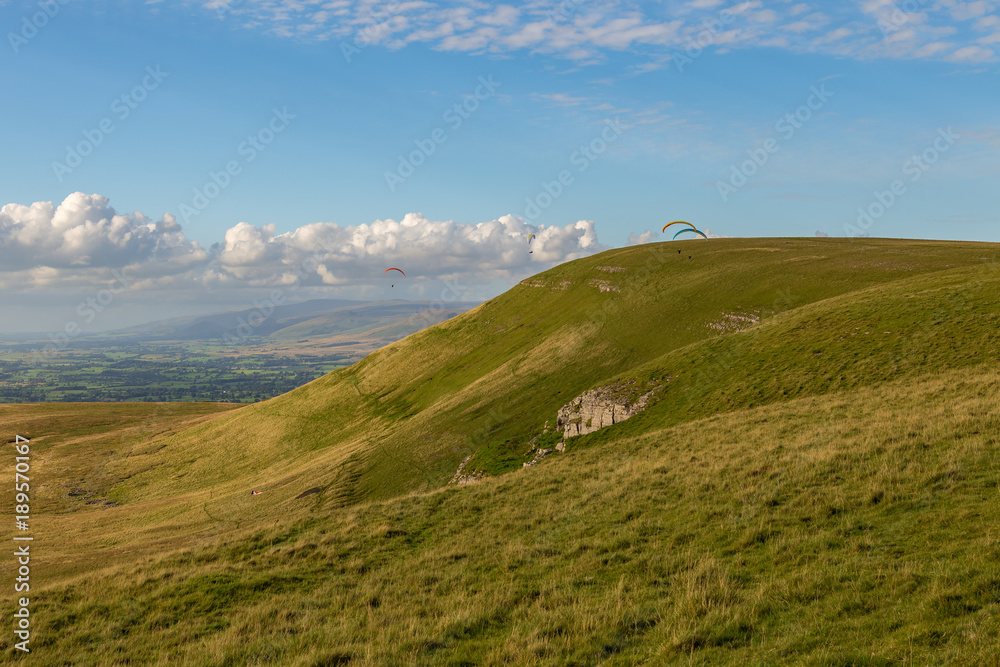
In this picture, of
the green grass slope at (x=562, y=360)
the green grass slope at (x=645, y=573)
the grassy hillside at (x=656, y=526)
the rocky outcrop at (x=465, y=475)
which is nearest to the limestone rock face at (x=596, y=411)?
the grassy hillside at (x=656, y=526)

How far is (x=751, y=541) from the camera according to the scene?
1339 cm

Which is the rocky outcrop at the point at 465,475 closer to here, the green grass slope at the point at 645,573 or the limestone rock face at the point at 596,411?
the limestone rock face at the point at 596,411

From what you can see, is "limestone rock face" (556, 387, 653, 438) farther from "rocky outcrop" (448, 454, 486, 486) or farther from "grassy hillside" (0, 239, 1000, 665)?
"rocky outcrop" (448, 454, 486, 486)

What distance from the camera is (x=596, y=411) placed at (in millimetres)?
40719

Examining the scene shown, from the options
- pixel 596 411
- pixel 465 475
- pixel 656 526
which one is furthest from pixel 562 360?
pixel 656 526

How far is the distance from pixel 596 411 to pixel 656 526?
81.9 feet

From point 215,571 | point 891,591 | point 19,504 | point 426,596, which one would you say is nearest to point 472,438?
point 215,571

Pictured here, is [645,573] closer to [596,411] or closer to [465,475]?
[596,411]

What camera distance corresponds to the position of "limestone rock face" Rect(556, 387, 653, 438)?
39531mm

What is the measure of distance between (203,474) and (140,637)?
5878 cm

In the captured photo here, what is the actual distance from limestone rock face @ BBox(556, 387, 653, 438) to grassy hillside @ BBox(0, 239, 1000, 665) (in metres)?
1.22

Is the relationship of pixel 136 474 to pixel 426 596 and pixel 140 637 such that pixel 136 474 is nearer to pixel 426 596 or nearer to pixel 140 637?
pixel 140 637

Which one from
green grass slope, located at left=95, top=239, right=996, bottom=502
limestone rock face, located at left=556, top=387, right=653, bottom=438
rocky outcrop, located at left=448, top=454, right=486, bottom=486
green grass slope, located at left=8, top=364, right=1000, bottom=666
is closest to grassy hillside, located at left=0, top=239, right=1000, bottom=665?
green grass slope, located at left=8, top=364, right=1000, bottom=666

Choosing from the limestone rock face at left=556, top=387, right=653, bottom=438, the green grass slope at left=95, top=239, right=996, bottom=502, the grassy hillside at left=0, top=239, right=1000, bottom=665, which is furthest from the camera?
the green grass slope at left=95, top=239, right=996, bottom=502
